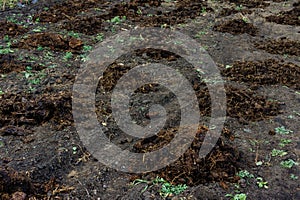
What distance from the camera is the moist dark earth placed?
306 centimetres

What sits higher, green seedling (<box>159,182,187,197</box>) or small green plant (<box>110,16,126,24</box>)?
green seedling (<box>159,182,187,197</box>)

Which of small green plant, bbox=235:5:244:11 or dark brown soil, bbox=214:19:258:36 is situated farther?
small green plant, bbox=235:5:244:11

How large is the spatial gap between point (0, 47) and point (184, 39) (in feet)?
8.60

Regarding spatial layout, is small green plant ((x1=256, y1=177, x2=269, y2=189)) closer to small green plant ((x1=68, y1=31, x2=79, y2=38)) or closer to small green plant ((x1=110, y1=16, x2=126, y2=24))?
small green plant ((x1=68, y1=31, x2=79, y2=38))

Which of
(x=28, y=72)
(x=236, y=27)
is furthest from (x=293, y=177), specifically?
(x=236, y=27)

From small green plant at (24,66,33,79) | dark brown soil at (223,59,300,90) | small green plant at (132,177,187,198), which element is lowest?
small green plant at (24,66,33,79)

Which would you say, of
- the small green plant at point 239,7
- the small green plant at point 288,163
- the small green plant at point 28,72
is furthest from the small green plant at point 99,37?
the small green plant at point 288,163

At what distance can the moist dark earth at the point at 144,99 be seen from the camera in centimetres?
306

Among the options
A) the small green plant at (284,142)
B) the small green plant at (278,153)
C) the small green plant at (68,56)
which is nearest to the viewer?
the small green plant at (278,153)

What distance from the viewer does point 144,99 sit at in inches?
168

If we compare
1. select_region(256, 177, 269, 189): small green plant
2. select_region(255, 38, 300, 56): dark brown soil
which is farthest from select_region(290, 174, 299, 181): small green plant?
select_region(255, 38, 300, 56): dark brown soil

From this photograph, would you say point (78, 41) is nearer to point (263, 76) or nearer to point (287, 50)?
point (263, 76)

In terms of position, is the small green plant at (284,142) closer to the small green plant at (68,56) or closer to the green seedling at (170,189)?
the green seedling at (170,189)

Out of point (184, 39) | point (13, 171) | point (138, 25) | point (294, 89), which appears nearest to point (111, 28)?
point (138, 25)
